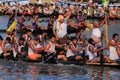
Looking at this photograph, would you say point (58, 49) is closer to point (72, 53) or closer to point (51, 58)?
point (51, 58)

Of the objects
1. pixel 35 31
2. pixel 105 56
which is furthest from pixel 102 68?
pixel 35 31

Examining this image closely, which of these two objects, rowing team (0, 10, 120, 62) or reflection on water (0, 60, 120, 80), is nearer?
reflection on water (0, 60, 120, 80)

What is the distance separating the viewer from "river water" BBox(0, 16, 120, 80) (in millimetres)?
20484

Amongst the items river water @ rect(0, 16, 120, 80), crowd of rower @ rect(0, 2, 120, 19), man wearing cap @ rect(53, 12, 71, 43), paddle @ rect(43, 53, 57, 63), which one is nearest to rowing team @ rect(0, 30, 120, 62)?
paddle @ rect(43, 53, 57, 63)

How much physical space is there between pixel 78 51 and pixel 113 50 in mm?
1718

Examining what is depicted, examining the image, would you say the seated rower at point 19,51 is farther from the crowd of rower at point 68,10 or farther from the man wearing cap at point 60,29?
the crowd of rower at point 68,10

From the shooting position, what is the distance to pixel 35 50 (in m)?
23.9

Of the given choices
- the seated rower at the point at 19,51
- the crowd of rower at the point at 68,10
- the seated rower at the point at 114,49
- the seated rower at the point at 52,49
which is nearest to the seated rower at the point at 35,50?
the seated rower at the point at 52,49

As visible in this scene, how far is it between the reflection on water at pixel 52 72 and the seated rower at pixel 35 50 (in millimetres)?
358

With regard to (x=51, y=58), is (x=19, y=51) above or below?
above

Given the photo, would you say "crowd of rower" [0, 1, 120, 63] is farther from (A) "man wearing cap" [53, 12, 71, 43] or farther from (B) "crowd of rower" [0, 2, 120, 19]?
(B) "crowd of rower" [0, 2, 120, 19]

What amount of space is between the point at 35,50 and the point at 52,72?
243cm

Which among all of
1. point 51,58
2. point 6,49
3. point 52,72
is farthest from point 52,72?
point 6,49

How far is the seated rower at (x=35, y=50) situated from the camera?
78.3 ft
